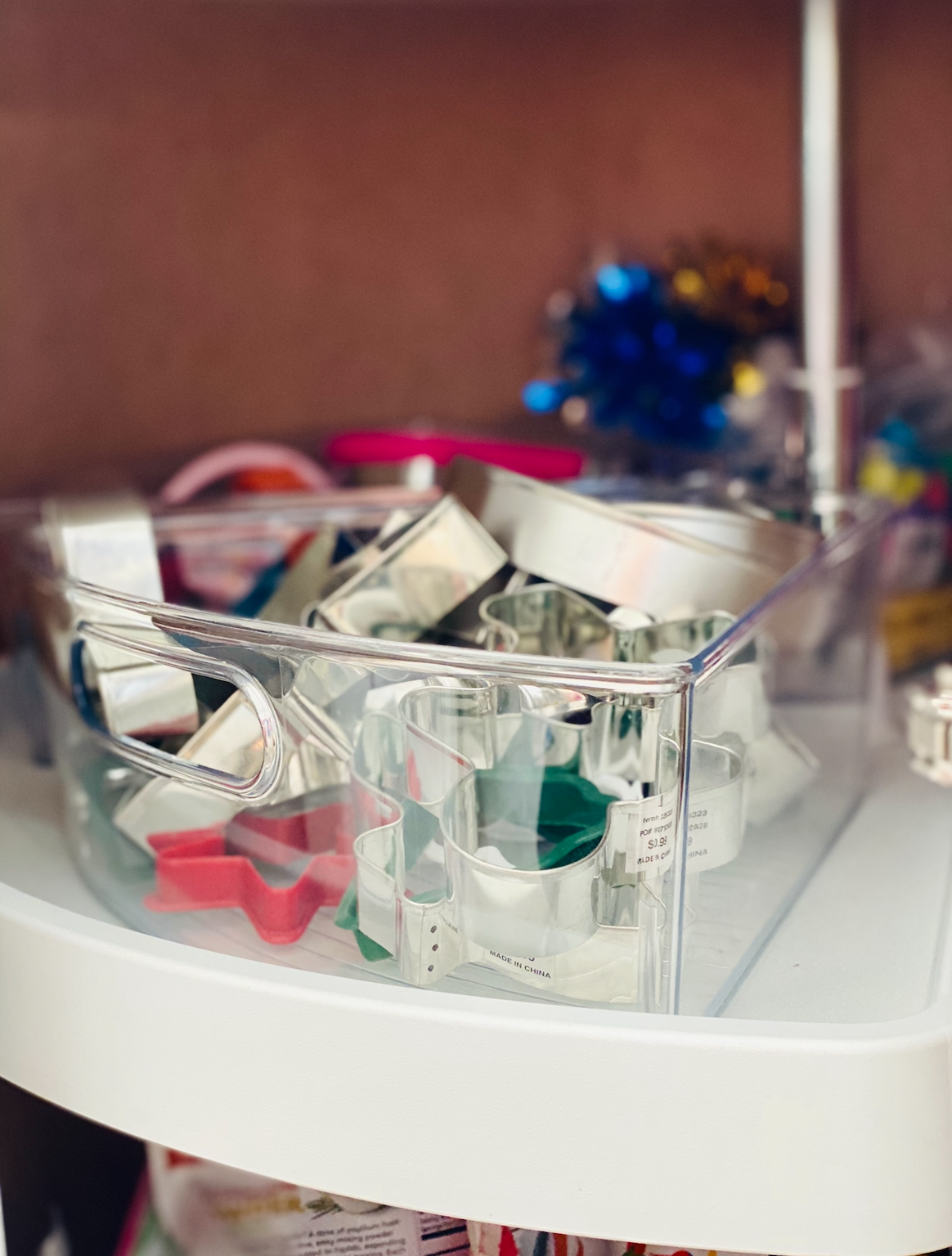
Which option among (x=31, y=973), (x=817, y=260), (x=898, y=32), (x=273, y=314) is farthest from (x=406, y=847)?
(x=898, y=32)

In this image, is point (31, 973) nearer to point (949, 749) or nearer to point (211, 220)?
point (949, 749)

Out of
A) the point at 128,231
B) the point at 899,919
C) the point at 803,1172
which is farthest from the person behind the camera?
the point at 128,231

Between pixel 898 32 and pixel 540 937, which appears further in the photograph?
pixel 898 32

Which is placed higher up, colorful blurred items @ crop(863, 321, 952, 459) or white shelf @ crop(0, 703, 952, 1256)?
colorful blurred items @ crop(863, 321, 952, 459)

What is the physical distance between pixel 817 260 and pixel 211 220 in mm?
447

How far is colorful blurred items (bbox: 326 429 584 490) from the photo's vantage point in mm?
786

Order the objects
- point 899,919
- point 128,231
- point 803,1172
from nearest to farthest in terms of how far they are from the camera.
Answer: point 803,1172 → point 899,919 → point 128,231

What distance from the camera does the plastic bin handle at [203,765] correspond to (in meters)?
0.45

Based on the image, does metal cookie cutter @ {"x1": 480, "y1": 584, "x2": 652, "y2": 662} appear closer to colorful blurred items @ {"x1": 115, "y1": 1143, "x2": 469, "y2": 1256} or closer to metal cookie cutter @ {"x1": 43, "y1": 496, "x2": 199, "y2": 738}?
metal cookie cutter @ {"x1": 43, "y1": 496, "x2": 199, "y2": 738}

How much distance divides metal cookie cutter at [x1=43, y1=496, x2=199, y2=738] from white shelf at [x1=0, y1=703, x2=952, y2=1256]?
0.29 feet

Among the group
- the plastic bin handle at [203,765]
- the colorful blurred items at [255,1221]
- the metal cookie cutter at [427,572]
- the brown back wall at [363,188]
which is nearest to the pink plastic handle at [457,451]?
the brown back wall at [363,188]

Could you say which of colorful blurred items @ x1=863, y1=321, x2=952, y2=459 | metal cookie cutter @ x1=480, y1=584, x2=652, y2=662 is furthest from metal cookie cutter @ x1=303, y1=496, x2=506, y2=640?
colorful blurred items @ x1=863, y1=321, x2=952, y2=459

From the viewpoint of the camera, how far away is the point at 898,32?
38.6 inches

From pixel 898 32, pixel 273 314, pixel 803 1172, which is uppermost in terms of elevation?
pixel 898 32
